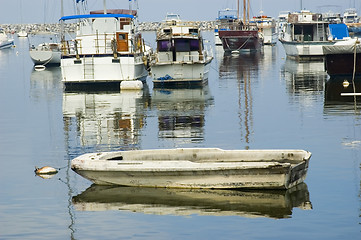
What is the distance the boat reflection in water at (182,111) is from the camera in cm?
2481

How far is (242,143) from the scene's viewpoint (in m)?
22.5

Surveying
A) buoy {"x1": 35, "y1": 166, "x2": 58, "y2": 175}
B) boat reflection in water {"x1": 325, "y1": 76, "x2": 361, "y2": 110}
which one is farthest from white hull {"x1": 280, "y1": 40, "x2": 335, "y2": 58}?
buoy {"x1": 35, "y1": 166, "x2": 58, "y2": 175}

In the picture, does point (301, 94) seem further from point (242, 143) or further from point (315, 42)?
point (315, 42)

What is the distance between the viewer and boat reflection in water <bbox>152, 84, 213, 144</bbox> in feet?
81.4

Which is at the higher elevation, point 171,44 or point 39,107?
point 171,44

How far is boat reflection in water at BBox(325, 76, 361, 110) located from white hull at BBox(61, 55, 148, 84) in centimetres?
1144

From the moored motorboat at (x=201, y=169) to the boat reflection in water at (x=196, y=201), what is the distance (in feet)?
0.63

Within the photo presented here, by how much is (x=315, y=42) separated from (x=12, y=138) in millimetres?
38401

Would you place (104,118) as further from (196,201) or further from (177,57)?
(196,201)

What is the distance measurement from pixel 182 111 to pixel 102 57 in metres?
10.7

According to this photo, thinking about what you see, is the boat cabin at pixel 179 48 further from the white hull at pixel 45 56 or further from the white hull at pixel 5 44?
the white hull at pixel 5 44

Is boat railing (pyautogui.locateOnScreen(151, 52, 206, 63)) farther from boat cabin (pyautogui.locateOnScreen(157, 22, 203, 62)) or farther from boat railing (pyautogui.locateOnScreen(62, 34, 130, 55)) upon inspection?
boat railing (pyautogui.locateOnScreen(62, 34, 130, 55))

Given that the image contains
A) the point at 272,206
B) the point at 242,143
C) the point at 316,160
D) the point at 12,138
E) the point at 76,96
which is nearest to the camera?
the point at 272,206

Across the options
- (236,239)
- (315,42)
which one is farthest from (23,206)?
(315,42)
